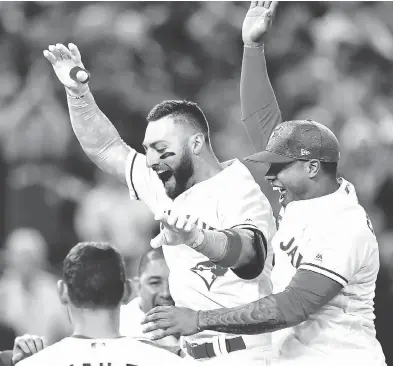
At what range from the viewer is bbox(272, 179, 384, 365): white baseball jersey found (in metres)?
2.31

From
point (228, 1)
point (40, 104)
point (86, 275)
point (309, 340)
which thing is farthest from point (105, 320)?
point (228, 1)

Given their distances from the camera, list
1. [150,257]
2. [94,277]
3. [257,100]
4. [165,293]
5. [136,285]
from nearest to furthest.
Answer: [94,277], [257,100], [165,293], [150,257], [136,285]

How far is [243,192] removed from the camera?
2.55 metres

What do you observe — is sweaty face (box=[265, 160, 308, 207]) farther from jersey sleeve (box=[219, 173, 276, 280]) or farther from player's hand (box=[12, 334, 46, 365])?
player's hand (box=[12, 334, 46, 365])

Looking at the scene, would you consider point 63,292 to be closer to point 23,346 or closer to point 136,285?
point 23,346

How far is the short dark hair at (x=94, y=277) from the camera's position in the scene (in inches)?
76.4

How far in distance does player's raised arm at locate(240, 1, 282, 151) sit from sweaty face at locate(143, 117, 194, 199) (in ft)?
1.71

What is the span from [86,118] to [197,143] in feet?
1.47

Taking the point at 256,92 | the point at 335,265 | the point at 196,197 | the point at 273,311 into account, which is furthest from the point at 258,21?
the point at 273,311

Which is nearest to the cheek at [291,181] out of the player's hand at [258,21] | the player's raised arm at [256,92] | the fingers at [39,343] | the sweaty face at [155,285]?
the player's raised arm at [256,92]

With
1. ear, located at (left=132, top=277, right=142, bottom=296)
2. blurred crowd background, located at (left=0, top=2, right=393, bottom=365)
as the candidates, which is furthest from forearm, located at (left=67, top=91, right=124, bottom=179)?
blurred crowd background, located at (left=0, top=2, right=393, bottom=365)

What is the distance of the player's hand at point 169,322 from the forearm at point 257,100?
1.02 meters

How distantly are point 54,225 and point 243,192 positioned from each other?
7.60 ft

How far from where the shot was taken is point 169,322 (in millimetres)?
2186
